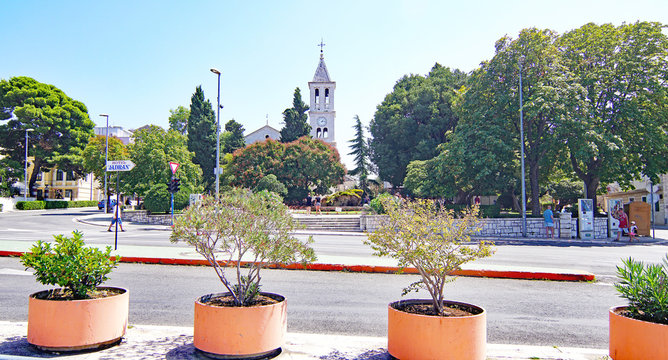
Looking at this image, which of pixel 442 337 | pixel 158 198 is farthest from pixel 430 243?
pixel 158 198

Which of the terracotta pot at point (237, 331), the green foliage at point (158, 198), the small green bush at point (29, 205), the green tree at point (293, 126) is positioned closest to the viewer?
the terracotta pot at point (237, 331)

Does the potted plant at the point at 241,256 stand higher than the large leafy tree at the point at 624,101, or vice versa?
the large leafy tree at the point at 624,101

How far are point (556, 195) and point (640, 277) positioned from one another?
141 ft

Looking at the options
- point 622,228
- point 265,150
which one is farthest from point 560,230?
point 265,150

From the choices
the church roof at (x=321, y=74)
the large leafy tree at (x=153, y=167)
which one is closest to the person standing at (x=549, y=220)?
the large leafy tree at (x=153, y=167)

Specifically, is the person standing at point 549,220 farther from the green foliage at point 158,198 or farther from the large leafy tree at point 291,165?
the large leafy tree at point 291,165

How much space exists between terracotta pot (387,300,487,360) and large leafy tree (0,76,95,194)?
52062 mm

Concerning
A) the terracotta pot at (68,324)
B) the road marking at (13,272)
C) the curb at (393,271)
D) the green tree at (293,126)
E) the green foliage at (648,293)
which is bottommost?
the road marking at (13,272)

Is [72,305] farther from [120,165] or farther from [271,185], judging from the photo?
[271,185]

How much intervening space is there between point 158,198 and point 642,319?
29460 millimetres

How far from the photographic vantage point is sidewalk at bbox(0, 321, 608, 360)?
4359 millimetres

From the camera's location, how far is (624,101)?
2267cm

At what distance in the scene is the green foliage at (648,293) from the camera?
385 centimetres

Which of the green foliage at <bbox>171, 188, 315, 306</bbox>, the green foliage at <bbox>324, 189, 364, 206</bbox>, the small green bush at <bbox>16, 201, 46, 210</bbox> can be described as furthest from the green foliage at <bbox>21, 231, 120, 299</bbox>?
the small green bush at <bbox>16, 201, 46, 210</bbox>
